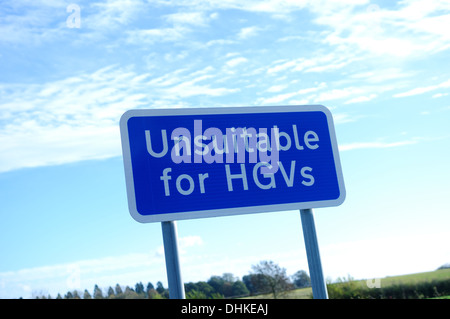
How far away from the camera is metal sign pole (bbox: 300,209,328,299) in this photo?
5043 mm

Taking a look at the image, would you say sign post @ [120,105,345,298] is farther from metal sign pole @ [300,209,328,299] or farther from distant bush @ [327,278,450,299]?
distant bush @ [327,278,450,299]

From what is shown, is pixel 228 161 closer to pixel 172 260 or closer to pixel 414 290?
pixel 172 260

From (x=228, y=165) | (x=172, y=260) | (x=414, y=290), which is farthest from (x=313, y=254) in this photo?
(x=414, y=290)

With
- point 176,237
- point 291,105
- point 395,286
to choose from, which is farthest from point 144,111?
point 395,286

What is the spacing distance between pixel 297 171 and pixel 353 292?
24.6 m

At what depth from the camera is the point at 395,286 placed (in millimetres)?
26391

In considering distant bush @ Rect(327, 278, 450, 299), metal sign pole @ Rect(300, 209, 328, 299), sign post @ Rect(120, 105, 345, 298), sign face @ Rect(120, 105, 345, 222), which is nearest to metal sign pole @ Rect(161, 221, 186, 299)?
sign post @ Rect(120, 105, 345, 298)

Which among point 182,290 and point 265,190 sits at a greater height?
point 265,190

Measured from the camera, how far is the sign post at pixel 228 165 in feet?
14.6

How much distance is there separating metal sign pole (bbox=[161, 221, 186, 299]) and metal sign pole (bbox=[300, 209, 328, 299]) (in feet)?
4.86

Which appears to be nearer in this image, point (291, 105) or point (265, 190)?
point (265, 190)

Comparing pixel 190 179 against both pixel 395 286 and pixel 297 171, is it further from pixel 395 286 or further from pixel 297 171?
pixel 395 286

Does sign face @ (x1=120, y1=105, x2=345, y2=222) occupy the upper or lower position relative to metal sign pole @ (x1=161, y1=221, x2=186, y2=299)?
upper

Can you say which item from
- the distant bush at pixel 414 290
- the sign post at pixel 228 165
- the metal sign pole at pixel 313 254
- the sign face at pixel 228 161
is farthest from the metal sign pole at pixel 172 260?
the distant bush at pixel 414 290
